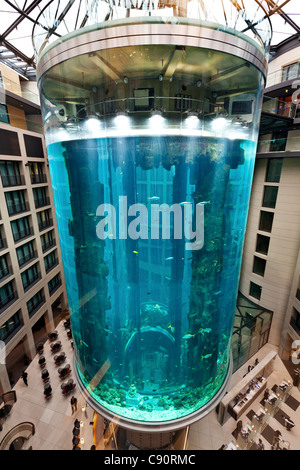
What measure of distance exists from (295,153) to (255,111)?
8.84m

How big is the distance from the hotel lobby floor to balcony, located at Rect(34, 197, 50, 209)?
Result: 9905mm

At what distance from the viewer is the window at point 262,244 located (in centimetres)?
1389

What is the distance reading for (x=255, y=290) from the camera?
49.3 feet

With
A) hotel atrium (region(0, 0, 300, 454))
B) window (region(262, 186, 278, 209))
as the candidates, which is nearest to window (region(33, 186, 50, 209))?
hotel atrium (region(0, 0, 300, 454))

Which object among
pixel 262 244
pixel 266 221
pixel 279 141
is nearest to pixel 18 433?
pixel 262 244

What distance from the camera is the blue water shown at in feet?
11.9

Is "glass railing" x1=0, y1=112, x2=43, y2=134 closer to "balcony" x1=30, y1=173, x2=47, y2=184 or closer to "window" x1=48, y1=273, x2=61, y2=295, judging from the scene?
"balcony" x1=30, y1=173, x2=47, y2=184

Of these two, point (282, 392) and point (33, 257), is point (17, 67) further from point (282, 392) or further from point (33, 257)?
point (282, 392)

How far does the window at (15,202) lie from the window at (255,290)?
15.2 metres

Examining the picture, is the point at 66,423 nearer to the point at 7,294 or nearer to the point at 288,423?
the point at 7,294

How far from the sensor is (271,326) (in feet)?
46.9

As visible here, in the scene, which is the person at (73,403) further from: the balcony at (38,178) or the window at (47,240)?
the balcony at (38,178)

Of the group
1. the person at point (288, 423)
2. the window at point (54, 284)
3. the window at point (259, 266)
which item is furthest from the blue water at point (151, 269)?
the window at point (54, 284)

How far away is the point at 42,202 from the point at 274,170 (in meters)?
14.5
